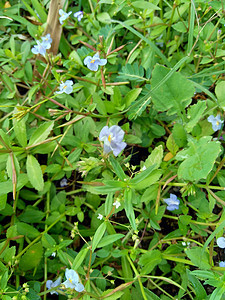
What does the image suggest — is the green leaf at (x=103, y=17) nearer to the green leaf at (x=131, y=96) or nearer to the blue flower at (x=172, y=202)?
the green leaf at (x=131, y=96)

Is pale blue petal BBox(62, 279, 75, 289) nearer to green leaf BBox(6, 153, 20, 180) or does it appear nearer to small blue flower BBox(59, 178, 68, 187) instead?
green leaf BBox(6, 153, 20, 180)

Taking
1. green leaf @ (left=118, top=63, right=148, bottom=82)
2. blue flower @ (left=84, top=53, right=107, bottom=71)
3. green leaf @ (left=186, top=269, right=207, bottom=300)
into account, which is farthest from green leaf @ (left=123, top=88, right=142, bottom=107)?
green leaf @ (left=186, top=269, right=207, bottom=300)

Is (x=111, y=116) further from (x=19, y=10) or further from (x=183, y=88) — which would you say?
(x=19, y=10)

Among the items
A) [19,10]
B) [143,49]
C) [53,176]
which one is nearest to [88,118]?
[53,176]

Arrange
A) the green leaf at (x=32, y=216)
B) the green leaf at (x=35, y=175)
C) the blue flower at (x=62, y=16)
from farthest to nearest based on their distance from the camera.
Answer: the blue flower at (x=62, y=16)
the green leaf at (x=32, y=216)
the green leaf at (x=35, y=175)

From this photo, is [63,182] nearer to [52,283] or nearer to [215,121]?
[52,283]

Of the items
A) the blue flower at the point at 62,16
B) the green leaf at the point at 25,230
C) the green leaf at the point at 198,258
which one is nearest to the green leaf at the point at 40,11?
the blue flower at the point at 62,16

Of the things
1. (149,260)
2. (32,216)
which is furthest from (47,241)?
(149,260)

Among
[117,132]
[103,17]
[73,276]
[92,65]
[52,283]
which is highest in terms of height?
[103,17]
